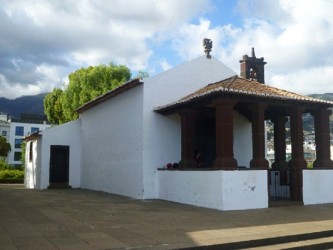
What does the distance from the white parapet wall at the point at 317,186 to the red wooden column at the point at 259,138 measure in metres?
1.89

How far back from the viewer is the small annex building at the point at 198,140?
1165 cm

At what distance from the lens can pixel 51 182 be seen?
1975cm

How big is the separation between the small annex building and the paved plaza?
1.17 metres

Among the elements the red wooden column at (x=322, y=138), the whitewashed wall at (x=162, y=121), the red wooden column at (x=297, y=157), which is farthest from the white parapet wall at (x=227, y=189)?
the red wooden column at (x=322, y=138)

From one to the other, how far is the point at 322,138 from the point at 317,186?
1717 mm

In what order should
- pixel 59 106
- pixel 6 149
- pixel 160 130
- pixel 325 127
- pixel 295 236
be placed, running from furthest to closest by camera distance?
pixel 6 149
pixel 59 106
pixel 160 130
pixel 325 127
pixel 295 236

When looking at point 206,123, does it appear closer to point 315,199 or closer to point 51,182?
point 315,199

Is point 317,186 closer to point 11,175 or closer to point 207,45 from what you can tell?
point 207,45

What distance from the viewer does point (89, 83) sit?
3041 cm

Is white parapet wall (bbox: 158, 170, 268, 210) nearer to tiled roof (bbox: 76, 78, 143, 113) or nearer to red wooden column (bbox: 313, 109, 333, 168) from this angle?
red wooden column (bbox: 313, 109, 333, 168)

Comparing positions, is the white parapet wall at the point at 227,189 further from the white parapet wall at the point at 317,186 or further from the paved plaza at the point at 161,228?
the white parapet wall at the point at 317,186

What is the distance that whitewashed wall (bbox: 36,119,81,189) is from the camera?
19.6 metres

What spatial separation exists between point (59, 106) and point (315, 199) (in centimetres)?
2691

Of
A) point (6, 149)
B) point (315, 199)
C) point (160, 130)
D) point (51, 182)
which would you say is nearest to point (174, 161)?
point (160, 130)
